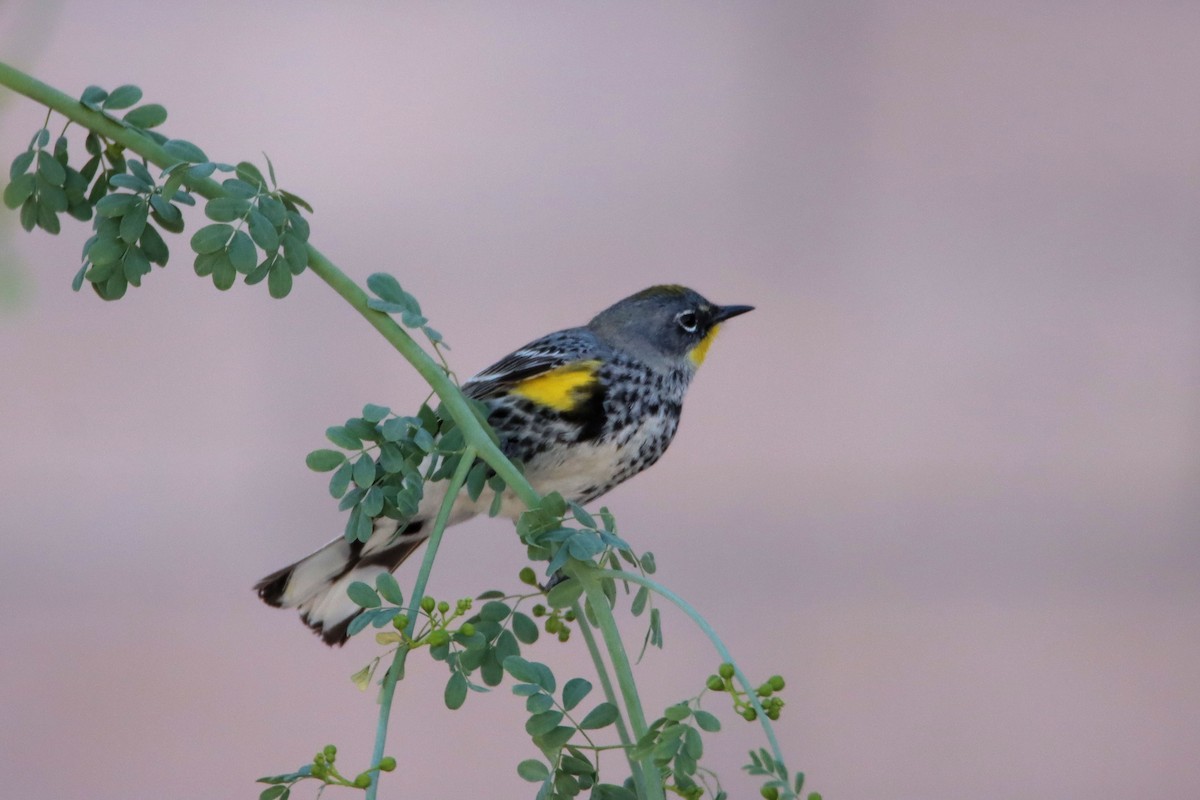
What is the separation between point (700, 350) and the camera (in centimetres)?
142

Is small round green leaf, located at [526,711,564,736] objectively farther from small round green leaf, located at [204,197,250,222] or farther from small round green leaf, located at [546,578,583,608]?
small round green leaf, located at [204,197,250,222]

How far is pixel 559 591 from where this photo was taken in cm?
67

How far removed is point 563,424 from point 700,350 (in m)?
0.30

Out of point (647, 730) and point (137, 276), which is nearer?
point (647, 730)

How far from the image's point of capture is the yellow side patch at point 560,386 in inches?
46.3

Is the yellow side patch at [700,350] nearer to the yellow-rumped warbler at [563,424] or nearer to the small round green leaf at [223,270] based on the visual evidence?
the yellow-rumped warbler at [563,424]

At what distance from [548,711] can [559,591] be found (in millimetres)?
65

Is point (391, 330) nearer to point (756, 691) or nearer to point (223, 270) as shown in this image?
point (223, 270)

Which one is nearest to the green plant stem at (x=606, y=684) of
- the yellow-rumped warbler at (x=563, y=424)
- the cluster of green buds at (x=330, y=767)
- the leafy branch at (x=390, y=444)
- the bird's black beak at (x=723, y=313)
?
the leafy branch at (x=390, y=444)

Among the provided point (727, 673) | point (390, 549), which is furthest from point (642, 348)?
point (727, 673)

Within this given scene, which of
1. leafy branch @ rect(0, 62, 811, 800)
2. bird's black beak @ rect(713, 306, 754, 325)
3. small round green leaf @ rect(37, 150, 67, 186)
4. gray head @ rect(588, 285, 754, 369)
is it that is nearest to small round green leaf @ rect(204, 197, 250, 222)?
leafy branch @ rect(0, 62, 811, 800)

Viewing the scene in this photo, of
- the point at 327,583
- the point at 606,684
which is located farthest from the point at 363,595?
the point at 327,583

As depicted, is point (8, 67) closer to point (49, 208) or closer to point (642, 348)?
point (49, 208)

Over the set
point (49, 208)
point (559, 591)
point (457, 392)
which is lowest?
point (559, 591)
